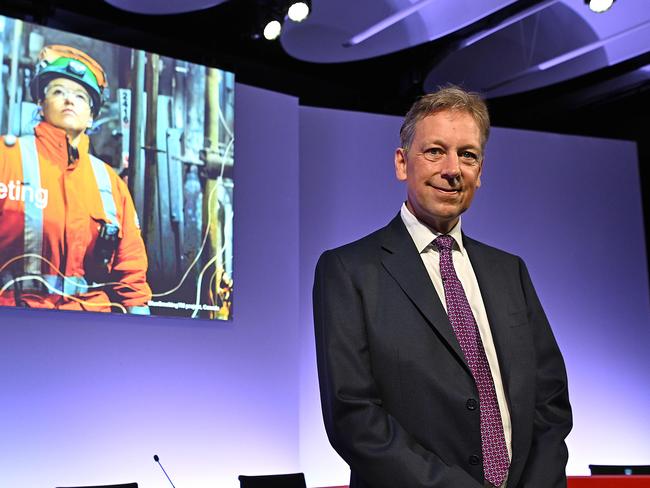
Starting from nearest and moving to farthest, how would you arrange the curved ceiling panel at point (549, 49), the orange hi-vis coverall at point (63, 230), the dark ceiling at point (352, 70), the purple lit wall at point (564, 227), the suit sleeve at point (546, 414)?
the suit sleeve at point (546, 414) < the orange hi-vis coverall at point (63, 230) < the curved ceiling panel at point (549, 49) < the dark ceiling at point (352, 70) < the purple lit wall at point (564, 227)

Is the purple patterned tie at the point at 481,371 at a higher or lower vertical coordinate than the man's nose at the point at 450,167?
lower

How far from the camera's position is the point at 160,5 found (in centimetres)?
524

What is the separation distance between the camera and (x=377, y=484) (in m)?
1.48

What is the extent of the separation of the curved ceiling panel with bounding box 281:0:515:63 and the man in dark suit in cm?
396

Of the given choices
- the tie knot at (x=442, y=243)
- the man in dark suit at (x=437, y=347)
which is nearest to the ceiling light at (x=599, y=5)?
the man in dark suit at (x=437, y=347)

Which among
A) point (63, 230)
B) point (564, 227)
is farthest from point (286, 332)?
point (564, 227)

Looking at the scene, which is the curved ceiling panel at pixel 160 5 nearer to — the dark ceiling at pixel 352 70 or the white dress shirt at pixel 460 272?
the dark ceiling at pixel 352 70

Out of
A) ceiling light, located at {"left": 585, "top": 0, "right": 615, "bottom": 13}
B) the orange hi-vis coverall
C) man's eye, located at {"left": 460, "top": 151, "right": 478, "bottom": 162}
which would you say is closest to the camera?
man's eye, located at {"left": 460, "top": 151, "right": 478, "bottom": 162}

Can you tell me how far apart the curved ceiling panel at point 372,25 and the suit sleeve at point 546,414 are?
4004 mm

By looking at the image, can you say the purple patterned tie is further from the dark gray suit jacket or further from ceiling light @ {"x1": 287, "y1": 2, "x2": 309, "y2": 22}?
ceiling light @ {"x1": 287, "y1": 2, "x2": 309, "y2": 22}

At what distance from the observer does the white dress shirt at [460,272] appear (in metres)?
1.62

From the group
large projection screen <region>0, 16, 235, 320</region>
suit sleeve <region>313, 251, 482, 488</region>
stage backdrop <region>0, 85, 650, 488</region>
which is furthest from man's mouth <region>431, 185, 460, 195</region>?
stage backdrop <region>0, 85, 650, 488</region>

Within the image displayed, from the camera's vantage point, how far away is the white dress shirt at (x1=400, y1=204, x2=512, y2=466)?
162 cm

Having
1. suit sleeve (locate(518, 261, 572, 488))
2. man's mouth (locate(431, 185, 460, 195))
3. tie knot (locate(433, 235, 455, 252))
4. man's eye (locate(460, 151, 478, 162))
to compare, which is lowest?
suit sleeve (locate(518, 261, 572, 488))
